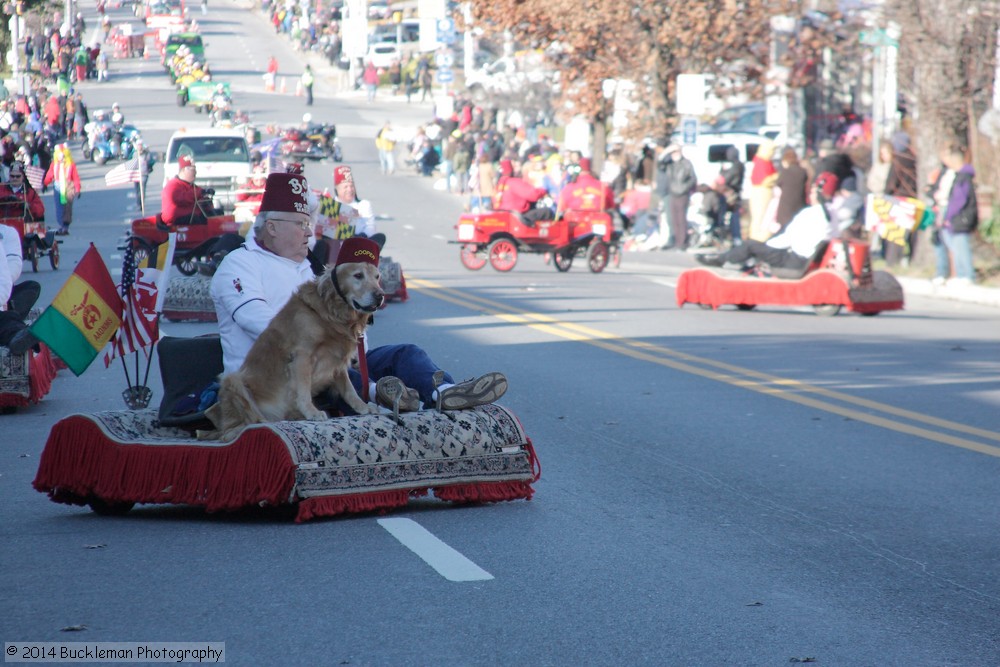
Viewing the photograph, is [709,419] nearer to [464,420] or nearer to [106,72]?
[464,420]

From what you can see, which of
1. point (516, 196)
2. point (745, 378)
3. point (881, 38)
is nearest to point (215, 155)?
point (516, 196)

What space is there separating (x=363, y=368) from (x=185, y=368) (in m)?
1.00

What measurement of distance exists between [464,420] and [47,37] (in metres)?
64.1

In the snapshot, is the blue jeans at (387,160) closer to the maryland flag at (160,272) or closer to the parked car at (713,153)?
the parked car at (713,153)

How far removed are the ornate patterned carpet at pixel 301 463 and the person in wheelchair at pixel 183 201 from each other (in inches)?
610

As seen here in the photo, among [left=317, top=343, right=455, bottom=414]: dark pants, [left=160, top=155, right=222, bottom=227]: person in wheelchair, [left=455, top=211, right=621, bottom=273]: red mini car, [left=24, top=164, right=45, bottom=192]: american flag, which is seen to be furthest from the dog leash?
[left=24, top=164, right=45, bottom=192]: american flag

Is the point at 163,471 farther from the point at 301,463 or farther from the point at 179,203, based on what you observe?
the point at 179,203

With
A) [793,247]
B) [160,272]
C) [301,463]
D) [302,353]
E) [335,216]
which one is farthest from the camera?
[793,247]

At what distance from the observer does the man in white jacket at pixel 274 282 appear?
7.74 metres

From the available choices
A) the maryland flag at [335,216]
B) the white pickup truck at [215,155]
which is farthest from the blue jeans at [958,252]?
the white pickup truck at [215,155]

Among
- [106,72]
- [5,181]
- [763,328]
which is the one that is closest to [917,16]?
[763,328]

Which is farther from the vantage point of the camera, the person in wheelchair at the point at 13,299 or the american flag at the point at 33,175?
the american flag at the point at 33,175

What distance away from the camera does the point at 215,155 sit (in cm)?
3819

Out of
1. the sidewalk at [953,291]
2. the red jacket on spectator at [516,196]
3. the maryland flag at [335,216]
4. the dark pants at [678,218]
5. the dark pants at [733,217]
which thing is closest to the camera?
the maryland flag at [335,216]
